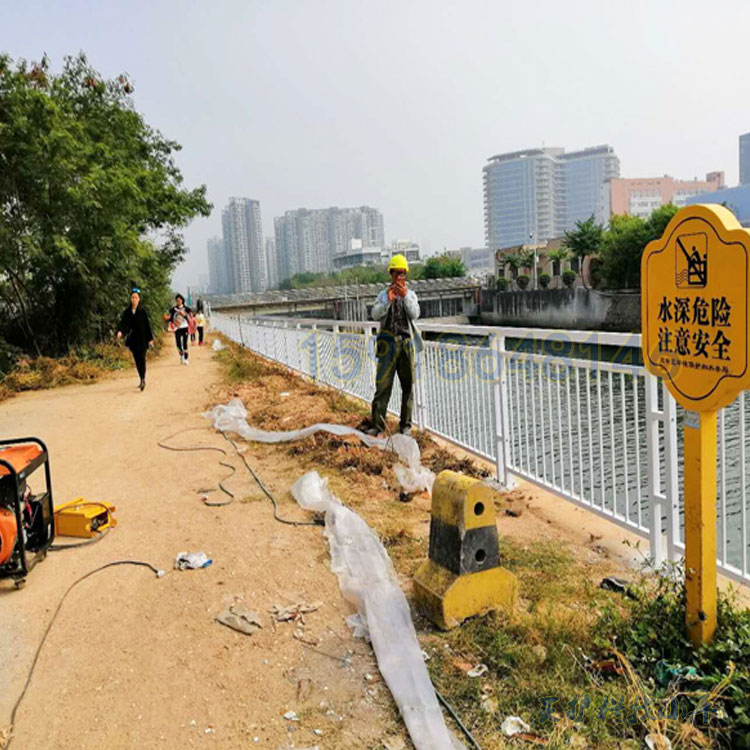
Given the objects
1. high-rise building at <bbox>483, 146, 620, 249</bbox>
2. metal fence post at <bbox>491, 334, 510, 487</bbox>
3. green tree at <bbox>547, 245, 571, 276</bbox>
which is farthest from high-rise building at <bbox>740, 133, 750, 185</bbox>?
metal fence post at <bbox>491, 334, 510, 487</bbox>

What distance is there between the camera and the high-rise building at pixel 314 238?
13062cm

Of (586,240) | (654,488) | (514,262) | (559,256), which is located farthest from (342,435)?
(514,262)

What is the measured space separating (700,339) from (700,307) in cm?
12

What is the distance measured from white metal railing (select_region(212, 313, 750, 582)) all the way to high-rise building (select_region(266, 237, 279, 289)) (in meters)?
118

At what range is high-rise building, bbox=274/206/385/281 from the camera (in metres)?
131

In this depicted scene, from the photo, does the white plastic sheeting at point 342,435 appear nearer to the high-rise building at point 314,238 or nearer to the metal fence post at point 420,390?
the metal fence post at point 420,390

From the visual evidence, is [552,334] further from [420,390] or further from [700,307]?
[420,390]

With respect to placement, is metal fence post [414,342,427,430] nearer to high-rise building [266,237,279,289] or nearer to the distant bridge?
the distant bridge

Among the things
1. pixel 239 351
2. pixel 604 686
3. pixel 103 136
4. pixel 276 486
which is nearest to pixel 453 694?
pixel 604 686

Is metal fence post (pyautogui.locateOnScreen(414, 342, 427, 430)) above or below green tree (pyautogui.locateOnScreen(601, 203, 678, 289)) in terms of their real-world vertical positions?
below

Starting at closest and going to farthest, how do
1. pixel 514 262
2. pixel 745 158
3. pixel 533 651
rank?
pixel 533 651
pixel 514 262
pixel 745 158

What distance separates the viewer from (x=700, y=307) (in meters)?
2.26

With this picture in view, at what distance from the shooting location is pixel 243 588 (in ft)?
11.4

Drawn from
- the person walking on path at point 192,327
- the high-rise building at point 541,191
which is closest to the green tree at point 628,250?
the person walking on path at point 192,327
